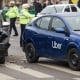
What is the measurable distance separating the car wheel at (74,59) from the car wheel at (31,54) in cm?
171

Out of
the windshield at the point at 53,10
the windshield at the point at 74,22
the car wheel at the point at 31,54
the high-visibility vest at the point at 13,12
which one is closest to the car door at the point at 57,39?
the windshield at the point at 74,22

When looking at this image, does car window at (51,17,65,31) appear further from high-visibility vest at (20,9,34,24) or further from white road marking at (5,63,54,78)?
high-visibility vest at (20,9,34,24)

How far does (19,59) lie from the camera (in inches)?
577

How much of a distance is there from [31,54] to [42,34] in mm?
841

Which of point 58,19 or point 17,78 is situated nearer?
point 17,78

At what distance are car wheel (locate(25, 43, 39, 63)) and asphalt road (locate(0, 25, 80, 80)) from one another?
14 centimetres

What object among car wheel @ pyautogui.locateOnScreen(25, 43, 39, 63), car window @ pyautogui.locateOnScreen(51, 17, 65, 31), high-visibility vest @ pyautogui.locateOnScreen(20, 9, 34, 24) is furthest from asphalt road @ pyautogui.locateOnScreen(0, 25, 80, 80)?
high-visibility vest @ pyautogui.locateOnScreen(20, 9, 34, 24)

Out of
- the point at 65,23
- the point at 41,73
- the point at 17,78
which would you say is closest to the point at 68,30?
the point at 65,23

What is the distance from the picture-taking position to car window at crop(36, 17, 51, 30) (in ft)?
43.8

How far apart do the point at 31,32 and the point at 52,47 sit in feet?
4.11

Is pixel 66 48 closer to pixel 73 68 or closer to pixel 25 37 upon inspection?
pixel 73 68

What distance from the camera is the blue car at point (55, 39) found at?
1209 centimetres

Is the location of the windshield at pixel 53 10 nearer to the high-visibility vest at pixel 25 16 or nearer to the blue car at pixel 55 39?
the high-visibility vest at pixel 25 16

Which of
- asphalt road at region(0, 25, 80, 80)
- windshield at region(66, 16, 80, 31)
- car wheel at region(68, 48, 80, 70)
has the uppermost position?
windshield at region(66, 16, 80, 31)
